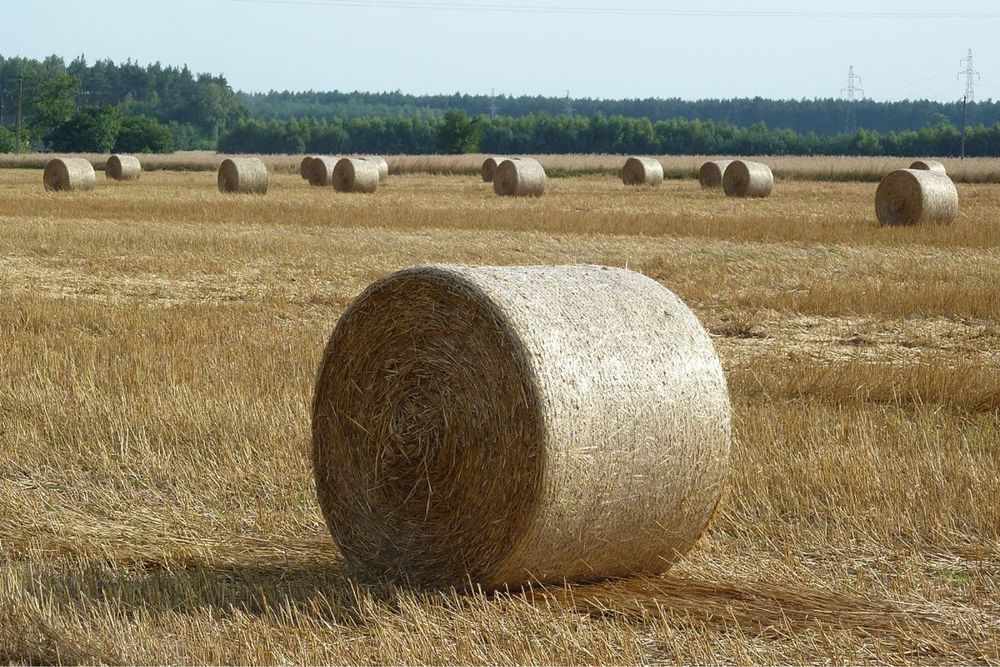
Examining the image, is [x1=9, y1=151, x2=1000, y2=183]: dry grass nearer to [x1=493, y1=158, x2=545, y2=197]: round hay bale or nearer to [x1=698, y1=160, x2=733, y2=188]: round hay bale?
[x1=698, y1=160, x2=733, y2=188]: round hay bale

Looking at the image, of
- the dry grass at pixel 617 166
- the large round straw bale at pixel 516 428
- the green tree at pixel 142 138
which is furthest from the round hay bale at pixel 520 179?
the green tree at pixel 142 138

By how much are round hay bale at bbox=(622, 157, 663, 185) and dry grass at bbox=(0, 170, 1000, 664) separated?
995 inches

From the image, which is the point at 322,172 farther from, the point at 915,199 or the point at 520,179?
the point at 915,199

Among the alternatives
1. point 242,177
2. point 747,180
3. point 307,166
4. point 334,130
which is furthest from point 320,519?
point 334,130

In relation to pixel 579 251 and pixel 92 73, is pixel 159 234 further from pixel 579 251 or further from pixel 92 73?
pixel 92 73

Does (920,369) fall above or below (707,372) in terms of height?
below

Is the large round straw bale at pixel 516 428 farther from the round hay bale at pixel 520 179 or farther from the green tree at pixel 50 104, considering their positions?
the green tree at pixel 50 104

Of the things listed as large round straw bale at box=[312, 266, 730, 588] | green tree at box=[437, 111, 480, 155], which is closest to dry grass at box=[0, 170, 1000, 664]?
large round straw bale at box=[312, 266, 730, 588]

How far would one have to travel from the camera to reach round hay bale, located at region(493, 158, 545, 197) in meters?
32.8

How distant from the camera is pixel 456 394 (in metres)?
5.34

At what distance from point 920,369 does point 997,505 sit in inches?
139

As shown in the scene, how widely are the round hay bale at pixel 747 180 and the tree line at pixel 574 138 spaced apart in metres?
51.2

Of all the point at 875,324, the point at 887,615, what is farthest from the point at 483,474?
the point at 875,324

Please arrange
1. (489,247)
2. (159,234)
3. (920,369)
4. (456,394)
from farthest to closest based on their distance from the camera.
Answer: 1. (159,234)
2. (489,247)
3. (920,369)
4. (456,394)
